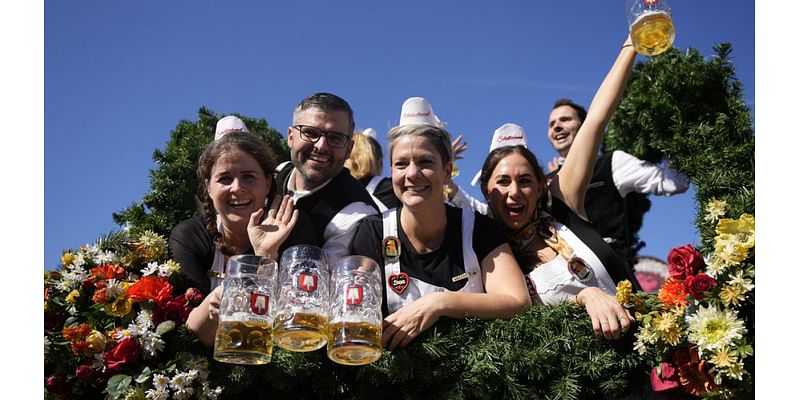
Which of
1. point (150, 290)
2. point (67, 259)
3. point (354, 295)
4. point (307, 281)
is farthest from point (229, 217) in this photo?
point (354, 295)

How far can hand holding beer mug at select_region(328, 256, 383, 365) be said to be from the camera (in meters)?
2.76

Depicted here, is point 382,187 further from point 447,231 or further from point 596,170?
point 447,231

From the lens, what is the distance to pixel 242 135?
163 inches

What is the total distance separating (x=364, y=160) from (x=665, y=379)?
11.4ft

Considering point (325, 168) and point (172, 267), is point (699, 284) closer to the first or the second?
point (325, 168)

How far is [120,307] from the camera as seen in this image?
331cm

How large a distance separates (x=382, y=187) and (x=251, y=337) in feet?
9.94

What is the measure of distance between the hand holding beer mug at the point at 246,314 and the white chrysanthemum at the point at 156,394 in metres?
0.43

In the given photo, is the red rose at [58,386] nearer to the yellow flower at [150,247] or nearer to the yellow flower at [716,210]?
the yellow flower at [150,247]

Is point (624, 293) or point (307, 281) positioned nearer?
point (307, 281)

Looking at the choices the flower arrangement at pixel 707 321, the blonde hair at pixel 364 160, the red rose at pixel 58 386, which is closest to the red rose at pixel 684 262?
the flower arrangement at pixel 707 321

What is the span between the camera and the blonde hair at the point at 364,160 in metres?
6.02

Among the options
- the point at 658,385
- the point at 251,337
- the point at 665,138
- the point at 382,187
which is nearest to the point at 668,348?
the point at 658,385

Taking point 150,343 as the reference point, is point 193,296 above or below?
above
